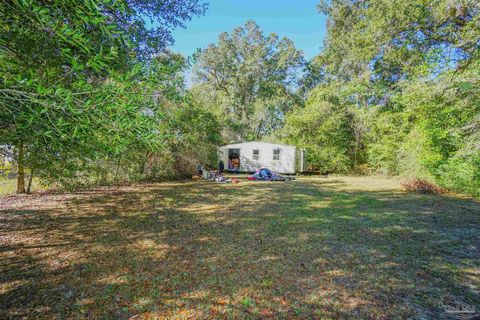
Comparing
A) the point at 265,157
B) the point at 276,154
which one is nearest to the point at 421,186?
the point at 276,154

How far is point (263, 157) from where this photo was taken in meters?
19.1

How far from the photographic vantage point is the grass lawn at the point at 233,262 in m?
2.80

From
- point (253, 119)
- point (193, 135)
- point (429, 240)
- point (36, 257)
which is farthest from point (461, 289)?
point (253, 119)

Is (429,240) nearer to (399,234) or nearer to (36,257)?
(399,234)

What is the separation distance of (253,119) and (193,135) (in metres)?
14.1

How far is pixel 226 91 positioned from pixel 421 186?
22.1m

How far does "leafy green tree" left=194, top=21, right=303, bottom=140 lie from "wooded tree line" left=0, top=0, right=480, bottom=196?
5.1 inches

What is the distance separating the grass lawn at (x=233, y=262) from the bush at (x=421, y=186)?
11.7ft

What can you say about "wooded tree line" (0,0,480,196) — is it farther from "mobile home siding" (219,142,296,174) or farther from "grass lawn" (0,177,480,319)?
"mobile home siding" (219,142,296,174)

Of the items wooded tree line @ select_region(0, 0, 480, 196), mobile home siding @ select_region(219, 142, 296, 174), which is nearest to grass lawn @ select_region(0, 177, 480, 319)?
wooded tree line @ select_region(0, 0, 480, 196)

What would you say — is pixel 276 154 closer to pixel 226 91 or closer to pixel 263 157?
pixel 263 157

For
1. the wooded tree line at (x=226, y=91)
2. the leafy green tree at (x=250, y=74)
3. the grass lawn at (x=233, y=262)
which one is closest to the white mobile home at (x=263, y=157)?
the wooded tree line at (x=226, y=91)

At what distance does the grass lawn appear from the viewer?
110 inches

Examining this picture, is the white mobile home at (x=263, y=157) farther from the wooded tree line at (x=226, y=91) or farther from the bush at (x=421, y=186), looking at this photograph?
the bush at (x=421, y=186)
